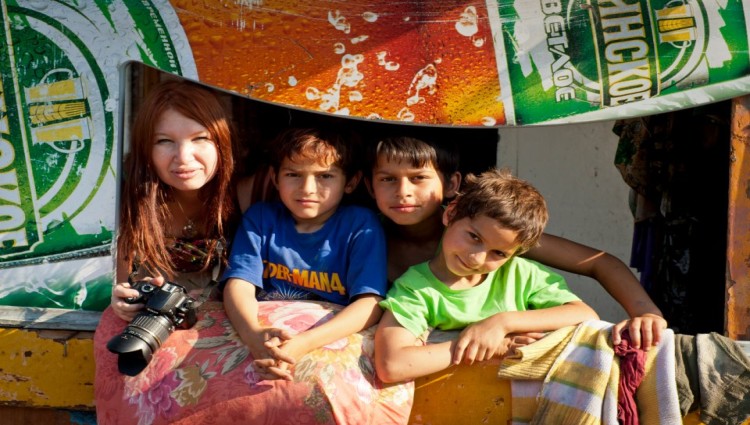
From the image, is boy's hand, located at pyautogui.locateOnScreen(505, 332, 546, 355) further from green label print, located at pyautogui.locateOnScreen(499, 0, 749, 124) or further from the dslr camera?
the dslr camera

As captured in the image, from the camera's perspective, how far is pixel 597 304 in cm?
448

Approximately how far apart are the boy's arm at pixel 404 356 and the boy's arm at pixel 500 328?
0.15 feet

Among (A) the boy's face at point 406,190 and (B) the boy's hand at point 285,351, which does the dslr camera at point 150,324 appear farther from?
(A) the boy's face at point 406,190

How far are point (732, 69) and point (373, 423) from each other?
58.5 inches

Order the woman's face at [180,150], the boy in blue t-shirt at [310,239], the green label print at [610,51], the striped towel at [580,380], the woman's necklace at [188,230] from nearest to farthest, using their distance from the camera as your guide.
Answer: the striped towel at [580,380], the green label print at [610,51], the boy in blue t-shirt at [310,239], the woman's face at [180,150], the woman's necklace at [188,230]

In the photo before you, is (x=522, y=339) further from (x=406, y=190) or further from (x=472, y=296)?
(x=406, y=190)

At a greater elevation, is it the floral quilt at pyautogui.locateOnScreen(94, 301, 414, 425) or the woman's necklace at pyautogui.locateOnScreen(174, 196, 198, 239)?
the woman's necklace at pyautogui.locateOnScreen(174, 196, 198, 239)

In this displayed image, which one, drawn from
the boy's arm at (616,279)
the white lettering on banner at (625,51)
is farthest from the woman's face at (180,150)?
the white lettering on banner at (625,51)

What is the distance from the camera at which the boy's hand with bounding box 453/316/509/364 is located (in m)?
2.48

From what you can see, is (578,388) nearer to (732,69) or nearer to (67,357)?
(732,69)

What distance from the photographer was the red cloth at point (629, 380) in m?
2.37

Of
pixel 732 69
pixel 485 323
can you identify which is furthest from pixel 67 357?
pixel 732 69

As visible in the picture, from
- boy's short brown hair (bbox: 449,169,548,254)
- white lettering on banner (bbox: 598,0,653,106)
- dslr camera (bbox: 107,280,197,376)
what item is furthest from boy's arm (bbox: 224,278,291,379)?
white lettering on banner (bbox: 598,0,653,106)

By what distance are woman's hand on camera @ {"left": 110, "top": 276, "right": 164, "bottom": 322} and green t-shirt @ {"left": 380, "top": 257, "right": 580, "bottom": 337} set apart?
0.74 metres
